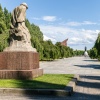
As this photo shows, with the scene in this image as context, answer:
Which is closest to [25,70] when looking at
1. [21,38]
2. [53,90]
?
[21,38]

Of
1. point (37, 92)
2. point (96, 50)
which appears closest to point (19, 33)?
point (37, 92)

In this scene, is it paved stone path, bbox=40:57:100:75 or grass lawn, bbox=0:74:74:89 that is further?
paved stone path, bbox=40:57:100:75

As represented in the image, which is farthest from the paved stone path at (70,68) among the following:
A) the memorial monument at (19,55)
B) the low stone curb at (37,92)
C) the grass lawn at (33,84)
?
the low stone curb at (37,92)

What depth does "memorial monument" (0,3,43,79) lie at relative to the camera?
1336cm

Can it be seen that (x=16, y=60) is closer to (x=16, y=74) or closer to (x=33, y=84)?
(x=16, y=74)

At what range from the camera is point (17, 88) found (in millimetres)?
10070

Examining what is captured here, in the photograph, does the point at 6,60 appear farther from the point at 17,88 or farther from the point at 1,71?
Answer: the point at 17,88

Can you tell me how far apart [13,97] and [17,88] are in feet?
2.72

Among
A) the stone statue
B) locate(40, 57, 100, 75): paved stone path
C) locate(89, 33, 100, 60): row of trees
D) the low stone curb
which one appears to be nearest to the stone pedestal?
the stone statue

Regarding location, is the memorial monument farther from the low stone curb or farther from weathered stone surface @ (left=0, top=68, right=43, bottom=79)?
the low stone curb

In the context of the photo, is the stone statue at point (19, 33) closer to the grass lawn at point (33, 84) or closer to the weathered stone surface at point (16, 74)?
the weathered stone surface at point (16, 74)

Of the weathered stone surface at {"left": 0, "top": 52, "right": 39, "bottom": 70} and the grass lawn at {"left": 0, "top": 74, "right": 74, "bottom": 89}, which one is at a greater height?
the weathered stone surface at {"left": 0, "top": 52, "right": 39, "bottom": 70}

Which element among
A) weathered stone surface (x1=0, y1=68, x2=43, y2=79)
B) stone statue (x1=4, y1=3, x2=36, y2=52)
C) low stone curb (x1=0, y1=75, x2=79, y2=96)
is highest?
stone statue (x1=4, y1=3, x2=36, y2=52)

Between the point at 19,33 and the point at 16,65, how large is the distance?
5.11 feet
